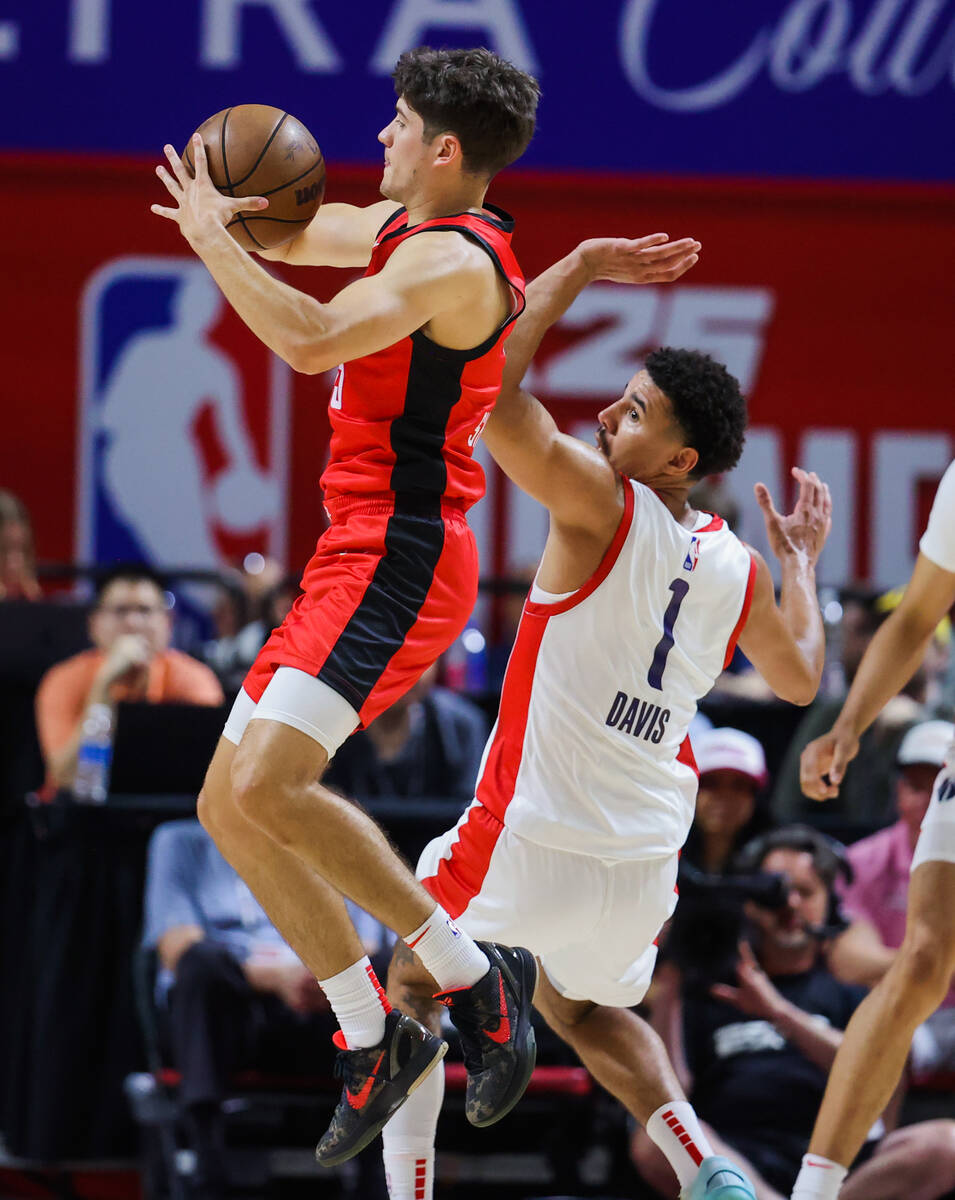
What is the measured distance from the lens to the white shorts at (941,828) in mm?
4219

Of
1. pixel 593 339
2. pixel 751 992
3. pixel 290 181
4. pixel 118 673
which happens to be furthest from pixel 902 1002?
pixel 593 339

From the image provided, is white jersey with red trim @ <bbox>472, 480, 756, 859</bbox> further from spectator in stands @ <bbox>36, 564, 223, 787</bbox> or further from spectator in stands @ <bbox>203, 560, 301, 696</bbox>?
spectator in stands @ <bbox>203, 560, 301, 696</bbox>

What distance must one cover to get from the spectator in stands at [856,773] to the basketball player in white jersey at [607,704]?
106 inches

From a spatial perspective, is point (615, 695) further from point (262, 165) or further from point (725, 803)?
point (725, 803)

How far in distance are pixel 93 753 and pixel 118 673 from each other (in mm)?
364

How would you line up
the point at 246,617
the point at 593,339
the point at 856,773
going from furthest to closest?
the point at 593,339 < the point at 246,617 < the point at 856,773

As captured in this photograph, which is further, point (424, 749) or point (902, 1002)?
point (424, 749)

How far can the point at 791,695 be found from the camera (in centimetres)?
438

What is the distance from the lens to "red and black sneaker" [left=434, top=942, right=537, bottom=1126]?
381 cm

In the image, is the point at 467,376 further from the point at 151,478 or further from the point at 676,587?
the point at 151,478

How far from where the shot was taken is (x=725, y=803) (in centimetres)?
616

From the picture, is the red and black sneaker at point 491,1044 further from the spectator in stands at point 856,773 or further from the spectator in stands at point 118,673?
the spectator in stands at point 118,673

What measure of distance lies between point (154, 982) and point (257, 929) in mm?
457

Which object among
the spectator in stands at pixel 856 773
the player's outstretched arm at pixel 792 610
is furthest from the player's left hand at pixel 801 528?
the spectator in stands at pixel 856 773
